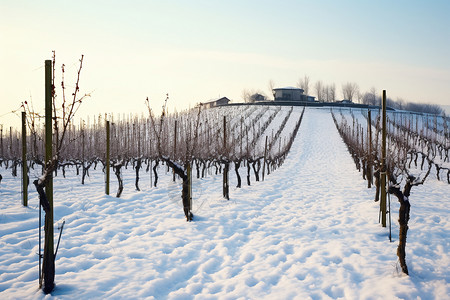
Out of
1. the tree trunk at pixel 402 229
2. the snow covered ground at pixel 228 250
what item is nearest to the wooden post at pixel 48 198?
the snow covered ground at pixel 228 250

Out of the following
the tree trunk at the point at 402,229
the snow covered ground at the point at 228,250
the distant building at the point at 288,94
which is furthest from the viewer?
the distant building at the point at 288,94

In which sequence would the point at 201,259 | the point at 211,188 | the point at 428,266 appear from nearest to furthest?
the point at 428,266 < the point at 201,259 < the point at 211,188

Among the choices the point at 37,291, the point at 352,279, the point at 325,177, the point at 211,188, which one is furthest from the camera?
the point at 325,177

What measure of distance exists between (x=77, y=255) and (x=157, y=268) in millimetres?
1225

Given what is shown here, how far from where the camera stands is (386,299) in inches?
132

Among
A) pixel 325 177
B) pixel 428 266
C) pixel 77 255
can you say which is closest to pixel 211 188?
pixel 325 177

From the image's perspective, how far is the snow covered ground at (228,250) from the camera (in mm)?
3564

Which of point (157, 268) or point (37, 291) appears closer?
point (37, 291)

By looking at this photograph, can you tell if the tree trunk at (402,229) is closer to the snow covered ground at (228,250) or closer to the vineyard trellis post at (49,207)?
the snow covered ground at (228,250)

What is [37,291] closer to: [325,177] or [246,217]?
[246,217]

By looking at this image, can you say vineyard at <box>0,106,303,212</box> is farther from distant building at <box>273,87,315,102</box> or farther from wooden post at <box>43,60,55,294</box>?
distant building at <box>273,87,315,102</box>

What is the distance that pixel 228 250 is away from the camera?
16.1 feet

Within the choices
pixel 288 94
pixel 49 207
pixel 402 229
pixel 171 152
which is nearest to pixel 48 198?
pixel 49 207

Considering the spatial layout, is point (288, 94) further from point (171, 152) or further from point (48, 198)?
point (48, 198)
